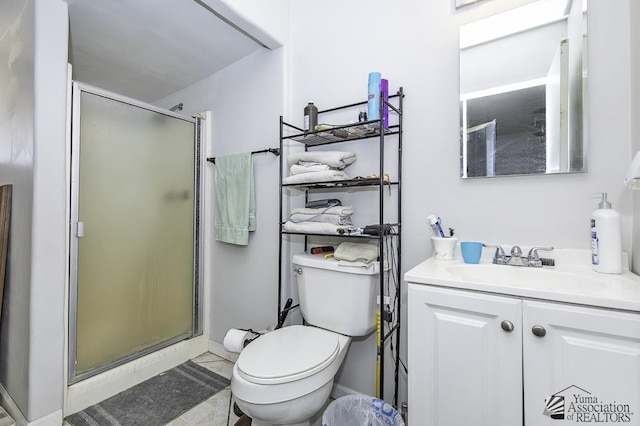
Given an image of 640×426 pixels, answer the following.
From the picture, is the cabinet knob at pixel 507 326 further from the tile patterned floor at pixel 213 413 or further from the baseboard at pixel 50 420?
the baseboard at pixel 50 420

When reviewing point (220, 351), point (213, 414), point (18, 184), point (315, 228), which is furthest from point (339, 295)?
point (18, 184)

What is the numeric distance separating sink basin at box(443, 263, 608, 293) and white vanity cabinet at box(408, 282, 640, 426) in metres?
0.10

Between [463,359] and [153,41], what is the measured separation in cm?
234

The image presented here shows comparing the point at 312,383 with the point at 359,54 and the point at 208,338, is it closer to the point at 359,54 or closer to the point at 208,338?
the point at 208,338

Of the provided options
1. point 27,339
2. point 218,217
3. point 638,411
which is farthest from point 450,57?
point 27,339

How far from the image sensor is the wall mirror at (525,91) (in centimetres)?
104

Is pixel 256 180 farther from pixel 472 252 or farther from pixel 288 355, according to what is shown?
pixel 472 252

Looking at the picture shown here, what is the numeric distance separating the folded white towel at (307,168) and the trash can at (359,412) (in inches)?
40.7

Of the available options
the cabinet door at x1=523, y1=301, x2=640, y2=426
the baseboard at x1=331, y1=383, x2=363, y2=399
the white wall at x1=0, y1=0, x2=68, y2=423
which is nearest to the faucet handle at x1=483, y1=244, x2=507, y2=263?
the cabinet door at x1=523, y1=301, x2=640, y2=426

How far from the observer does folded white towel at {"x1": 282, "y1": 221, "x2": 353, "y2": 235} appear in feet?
4.38

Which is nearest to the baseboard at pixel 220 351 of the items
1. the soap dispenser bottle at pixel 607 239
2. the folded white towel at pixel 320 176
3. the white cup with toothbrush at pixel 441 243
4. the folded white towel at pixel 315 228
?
the folded white towel at pixel 315 228

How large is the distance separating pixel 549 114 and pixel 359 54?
93 centimetres

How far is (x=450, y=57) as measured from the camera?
1.27m

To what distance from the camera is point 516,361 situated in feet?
2.56
